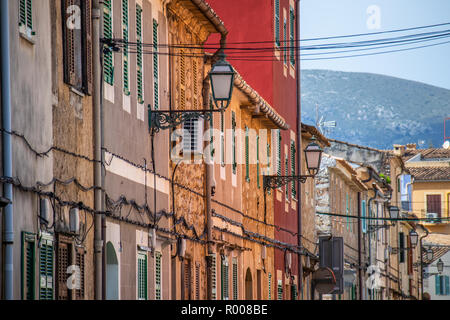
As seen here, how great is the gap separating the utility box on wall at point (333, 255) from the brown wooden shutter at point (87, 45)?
2203 centimetres

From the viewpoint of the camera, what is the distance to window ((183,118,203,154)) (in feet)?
70.0

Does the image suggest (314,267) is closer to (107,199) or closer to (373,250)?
(373,250)

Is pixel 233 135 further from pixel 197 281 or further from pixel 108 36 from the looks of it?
pixel 108 36

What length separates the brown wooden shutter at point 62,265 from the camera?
13.9 metres

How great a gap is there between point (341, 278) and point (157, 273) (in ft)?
60.2

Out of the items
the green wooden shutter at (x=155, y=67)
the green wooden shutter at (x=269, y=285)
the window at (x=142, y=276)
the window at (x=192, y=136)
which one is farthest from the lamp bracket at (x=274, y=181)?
the window at (x=142, y=276)

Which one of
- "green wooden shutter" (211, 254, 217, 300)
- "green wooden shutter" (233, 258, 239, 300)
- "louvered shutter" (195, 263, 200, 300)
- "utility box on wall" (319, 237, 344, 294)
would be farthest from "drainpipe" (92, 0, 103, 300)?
"utility box on wall" (319, 237, 344, 294)

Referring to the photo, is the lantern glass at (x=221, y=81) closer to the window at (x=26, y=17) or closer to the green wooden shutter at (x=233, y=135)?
the window at (x=26, y=17)

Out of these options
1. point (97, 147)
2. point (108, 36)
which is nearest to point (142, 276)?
point (97, 147)

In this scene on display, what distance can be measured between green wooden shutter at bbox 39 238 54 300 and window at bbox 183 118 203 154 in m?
7.91

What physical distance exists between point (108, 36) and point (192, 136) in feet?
17.7

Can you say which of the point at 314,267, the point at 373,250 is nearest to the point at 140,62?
the point at 314,267

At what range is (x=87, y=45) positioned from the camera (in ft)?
50.2

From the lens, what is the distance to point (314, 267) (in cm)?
4047
